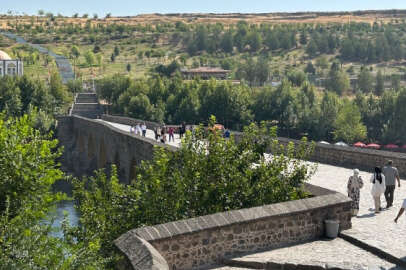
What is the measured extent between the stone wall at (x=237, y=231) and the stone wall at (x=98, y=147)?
7.70 metres

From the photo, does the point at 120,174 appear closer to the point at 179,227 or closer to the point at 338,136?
the point at 179,227

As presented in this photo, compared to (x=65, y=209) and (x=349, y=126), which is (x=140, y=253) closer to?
(x=65, y=209)

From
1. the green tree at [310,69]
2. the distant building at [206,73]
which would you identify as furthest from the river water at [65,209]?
the green tree at [310,69]

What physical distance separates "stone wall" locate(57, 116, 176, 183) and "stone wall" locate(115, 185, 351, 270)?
7.70m

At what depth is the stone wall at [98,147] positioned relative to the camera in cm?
3027

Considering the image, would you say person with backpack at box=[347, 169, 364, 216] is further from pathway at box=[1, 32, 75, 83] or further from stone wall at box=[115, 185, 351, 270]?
pathway at box=[1, 32, 75, 83]

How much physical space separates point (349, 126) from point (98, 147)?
109ft

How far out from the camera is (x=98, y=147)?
1962 inches

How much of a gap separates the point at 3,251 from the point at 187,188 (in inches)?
214

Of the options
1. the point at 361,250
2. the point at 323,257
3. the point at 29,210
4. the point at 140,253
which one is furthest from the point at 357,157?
the point at 140,253

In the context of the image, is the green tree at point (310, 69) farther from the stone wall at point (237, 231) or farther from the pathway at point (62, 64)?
the stone wall at point (237, 231)

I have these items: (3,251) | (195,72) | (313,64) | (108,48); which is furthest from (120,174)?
(108,48)

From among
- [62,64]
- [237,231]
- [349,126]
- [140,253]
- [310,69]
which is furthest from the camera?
[62,64]

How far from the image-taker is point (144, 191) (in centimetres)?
1475
